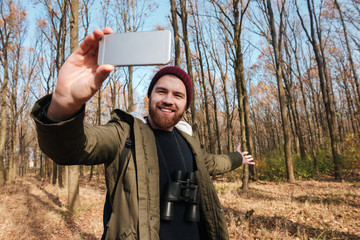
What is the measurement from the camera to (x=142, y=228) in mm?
1163

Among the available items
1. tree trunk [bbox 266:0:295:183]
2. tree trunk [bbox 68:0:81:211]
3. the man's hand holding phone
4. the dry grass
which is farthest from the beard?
tree trunk [bbox 266:0:295:183]

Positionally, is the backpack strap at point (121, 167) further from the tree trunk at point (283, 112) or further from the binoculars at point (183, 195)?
the tree trunk at point (283, 112)

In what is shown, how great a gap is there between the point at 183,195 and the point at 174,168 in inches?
8.1

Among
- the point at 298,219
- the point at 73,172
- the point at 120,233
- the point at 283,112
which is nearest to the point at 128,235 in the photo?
the point at 120,233

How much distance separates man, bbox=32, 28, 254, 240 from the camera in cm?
87

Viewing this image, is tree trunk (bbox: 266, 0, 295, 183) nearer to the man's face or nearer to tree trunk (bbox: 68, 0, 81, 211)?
tree trunk (bbox: 68, 0, 81, 211)

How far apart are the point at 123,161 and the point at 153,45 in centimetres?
76

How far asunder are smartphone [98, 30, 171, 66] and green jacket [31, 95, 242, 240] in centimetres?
29

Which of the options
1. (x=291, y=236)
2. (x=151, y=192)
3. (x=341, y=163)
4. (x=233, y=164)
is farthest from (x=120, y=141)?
(x=341, y=163)

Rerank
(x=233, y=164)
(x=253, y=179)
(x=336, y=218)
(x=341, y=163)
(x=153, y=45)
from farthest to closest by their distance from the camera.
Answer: (x=253, y=179) < (x=341, y=163) < (x=336, y=218) < (x=233, y=164) < (x=153, y=45)

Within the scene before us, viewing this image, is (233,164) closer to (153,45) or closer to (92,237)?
(153,45)

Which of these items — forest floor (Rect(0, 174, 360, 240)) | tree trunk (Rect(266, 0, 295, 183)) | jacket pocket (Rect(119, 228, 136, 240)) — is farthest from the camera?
tree trunk (Rect(266, 0, 295, 183))

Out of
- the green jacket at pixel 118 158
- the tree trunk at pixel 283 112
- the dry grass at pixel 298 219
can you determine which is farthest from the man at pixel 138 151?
the tree trunk at pixel 283 112

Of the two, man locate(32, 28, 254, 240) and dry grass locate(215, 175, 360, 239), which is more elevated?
man locate(32, 28, 254, 240)
